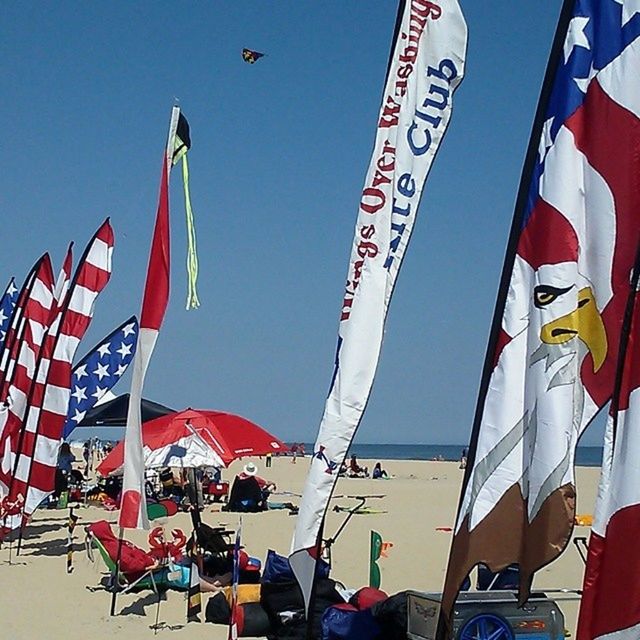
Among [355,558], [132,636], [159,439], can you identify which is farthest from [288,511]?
[132,636]

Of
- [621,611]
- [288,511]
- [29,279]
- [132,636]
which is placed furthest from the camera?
[288,511]

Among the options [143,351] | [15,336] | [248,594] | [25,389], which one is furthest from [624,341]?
[15,336]

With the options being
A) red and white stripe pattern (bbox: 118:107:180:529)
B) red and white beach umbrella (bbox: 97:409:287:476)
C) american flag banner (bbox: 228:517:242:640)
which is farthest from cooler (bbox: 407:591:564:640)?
red and white beach umbrella (bbox: 97:409:287:476)

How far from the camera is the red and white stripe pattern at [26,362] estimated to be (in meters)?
11.9

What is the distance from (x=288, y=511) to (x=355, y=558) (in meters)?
6.27

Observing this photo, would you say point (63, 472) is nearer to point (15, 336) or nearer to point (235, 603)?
point (15, 336)

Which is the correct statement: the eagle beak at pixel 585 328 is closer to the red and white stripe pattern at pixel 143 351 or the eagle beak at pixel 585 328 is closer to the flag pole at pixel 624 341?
the flag pole at pixel 624 341

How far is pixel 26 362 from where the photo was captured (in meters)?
12.3

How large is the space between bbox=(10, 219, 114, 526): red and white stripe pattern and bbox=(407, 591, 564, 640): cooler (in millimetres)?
6626

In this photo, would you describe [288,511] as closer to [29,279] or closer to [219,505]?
[219,505]

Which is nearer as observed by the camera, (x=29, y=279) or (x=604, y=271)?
(x=604, y=271)

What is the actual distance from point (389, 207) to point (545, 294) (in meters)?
2.01

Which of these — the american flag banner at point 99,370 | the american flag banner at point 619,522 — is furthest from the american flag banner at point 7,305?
the american flag banner at point 619,522

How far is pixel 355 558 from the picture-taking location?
11.8m
